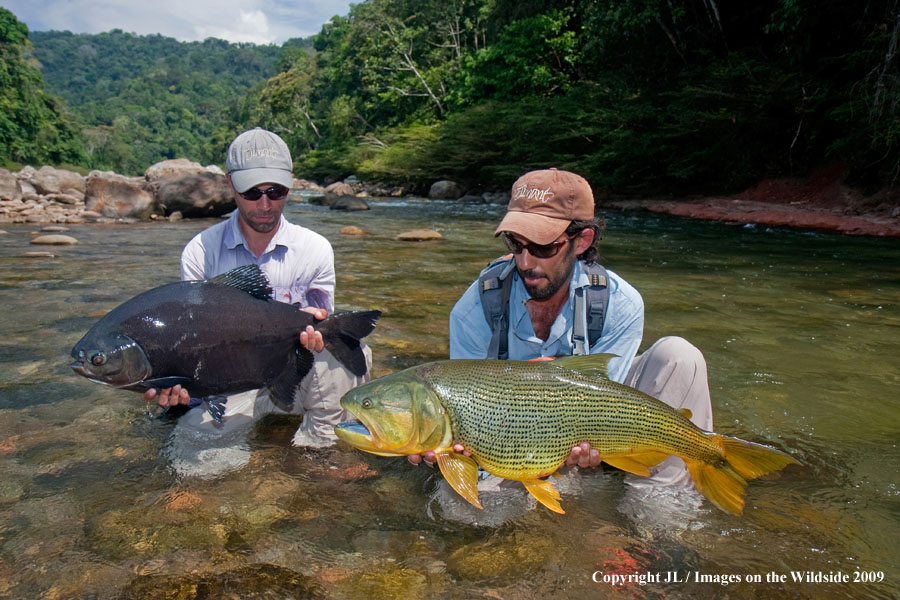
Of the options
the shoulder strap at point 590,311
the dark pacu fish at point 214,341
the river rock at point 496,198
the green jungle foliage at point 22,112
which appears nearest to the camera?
the dark pacu fish at point 214,341

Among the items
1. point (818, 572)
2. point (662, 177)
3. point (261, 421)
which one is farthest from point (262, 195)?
point (662, 177)

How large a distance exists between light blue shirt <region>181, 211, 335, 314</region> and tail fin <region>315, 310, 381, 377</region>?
456 millimetres

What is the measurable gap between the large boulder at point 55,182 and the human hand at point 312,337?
88.5 feet

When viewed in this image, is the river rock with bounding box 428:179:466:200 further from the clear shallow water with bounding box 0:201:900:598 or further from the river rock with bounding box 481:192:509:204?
the clear shallow water with bounding box 0:201:900:598

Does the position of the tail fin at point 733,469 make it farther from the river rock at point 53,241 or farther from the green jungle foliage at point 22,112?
the green jungle foliage at point 22,112

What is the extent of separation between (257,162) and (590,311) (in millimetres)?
2133

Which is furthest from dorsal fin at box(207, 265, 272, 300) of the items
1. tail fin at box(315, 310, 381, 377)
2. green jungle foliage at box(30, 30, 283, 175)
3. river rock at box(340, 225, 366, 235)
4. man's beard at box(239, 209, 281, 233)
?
green jungle foliage at box(30, 30, 283, 175)

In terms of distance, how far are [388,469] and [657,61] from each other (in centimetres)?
2569

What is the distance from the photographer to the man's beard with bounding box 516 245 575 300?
9.88ft

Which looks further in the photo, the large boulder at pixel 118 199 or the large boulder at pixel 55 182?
the large boulder at pixel 55 182

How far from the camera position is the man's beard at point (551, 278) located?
301cm

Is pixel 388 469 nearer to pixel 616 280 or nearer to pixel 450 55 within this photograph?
pixel 616 280

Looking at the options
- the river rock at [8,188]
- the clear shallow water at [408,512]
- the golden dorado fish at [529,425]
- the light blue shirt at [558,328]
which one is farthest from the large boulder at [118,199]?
the golden dorado fish at [529,425]

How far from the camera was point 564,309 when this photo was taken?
123 inches
